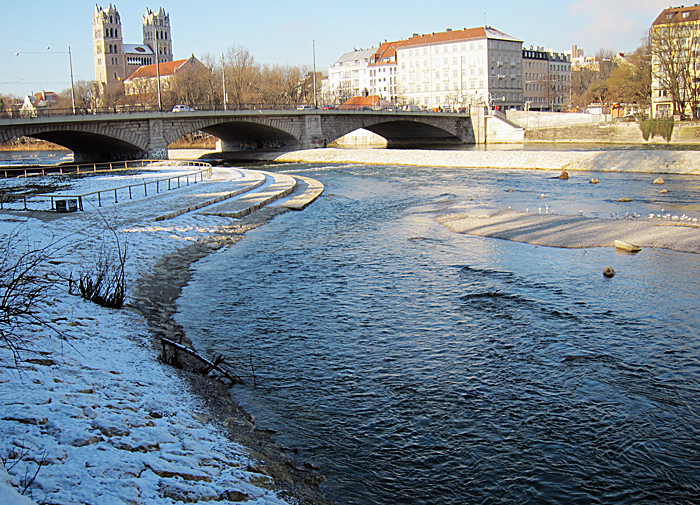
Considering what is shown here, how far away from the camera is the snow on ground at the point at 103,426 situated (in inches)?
189

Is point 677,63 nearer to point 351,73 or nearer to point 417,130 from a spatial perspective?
point 417,130

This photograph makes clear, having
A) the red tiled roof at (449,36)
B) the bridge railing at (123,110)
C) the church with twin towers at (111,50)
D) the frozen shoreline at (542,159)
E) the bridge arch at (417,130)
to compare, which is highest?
the church with twin towers at (111,50)

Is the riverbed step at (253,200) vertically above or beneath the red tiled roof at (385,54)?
beneath

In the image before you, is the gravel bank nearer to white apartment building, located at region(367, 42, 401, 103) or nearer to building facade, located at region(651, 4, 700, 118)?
building facade, located at region(651, 4, 700, 118)

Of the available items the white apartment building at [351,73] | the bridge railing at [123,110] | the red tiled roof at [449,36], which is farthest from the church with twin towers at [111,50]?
the bridge railing at [123,110]

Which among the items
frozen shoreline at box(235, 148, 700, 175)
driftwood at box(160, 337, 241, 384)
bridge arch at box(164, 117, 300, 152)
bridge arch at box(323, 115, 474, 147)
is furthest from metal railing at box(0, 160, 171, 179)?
driftwood at box(160, 337, 241, 384)

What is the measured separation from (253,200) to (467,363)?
1898cm

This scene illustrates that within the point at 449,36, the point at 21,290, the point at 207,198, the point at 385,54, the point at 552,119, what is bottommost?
the point at 207,198

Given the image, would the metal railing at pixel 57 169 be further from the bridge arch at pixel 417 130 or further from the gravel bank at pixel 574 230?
the gravel bank at pixel 574 230

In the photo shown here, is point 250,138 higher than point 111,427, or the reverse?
point 250,138

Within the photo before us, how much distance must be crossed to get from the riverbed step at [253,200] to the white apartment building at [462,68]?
4054 inches

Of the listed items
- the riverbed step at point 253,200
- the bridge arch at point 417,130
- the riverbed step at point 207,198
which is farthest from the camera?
the bridge arch at point 417,130

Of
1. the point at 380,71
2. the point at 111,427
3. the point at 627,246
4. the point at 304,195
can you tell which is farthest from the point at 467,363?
the point at 380,71

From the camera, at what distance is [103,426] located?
19.3 feet
